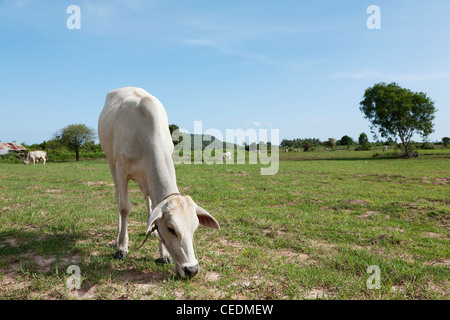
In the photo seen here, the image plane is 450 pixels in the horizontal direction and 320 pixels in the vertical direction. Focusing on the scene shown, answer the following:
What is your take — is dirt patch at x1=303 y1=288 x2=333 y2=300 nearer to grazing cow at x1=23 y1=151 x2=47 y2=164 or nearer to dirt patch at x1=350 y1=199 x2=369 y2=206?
dirt patch at x1=350 y1=199 x2=369 y2=206

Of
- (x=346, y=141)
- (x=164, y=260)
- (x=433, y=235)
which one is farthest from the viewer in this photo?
(x=346, y=141)

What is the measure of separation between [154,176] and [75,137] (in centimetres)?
4418

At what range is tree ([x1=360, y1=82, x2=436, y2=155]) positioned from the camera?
113ft

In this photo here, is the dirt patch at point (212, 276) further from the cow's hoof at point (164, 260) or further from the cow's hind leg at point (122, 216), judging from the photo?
the cow's hind leg at point (122, 216)

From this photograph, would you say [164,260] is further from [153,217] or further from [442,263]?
[442,263]

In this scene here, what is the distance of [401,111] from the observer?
34750mm

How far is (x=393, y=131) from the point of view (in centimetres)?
3641

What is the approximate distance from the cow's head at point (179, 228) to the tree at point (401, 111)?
39.2m

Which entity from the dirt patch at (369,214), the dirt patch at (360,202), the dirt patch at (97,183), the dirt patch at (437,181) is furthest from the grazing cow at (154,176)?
the dirt patch at (437,181)

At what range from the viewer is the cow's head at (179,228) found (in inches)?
117

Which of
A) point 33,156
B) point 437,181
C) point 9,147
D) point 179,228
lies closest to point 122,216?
point 179,228
